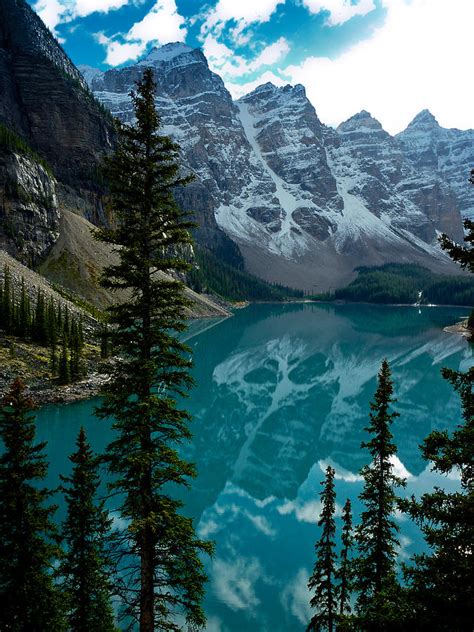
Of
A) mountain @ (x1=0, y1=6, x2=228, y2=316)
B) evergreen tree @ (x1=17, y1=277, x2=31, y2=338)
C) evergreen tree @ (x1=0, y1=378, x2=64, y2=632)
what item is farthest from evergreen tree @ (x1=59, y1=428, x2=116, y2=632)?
mountain @ (x1=0, y1=6, x2=228, y2=316)

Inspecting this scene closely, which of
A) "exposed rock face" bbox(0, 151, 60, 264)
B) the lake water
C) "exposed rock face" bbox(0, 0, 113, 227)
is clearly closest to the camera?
the lake water

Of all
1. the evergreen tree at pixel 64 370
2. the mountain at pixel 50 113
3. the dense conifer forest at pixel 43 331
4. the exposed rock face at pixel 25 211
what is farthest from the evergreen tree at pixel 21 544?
the mountain at pixel 50 113

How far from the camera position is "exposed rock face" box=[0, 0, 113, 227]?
142m

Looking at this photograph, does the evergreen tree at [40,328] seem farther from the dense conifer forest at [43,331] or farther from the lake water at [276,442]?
the lake water at [276,442]

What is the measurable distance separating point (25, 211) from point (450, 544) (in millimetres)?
116541

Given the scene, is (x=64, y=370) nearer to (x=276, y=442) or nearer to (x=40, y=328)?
(x=40, y=328)

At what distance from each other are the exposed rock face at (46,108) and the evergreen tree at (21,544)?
139 metres

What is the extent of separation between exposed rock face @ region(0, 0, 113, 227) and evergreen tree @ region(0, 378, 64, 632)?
139 meters

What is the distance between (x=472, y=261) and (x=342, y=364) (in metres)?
83.7

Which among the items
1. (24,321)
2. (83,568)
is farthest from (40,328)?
(83,568)

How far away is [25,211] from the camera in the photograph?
344 feet

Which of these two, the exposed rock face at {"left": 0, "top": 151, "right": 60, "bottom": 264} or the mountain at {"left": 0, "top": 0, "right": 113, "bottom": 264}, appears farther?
the mountain at {"left": 0, "top": 0, "right": 113, "bottom": 264}

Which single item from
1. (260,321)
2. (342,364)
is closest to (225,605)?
(342,364)

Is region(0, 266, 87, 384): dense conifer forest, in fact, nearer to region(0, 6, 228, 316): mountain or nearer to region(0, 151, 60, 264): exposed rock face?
region(0, 151, 60, 264): exposed rock face
